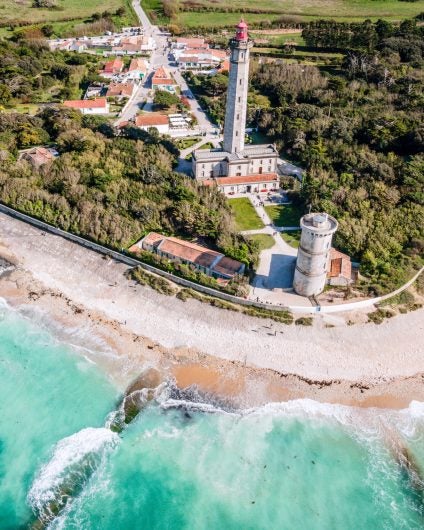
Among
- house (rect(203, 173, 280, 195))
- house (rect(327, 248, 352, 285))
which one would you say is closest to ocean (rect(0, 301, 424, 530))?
house (rect(327, 248, 352, 285))

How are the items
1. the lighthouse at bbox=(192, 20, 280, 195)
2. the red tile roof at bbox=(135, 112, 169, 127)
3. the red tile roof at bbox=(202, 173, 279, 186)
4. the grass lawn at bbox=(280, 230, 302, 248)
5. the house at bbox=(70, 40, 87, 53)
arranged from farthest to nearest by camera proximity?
1. the house at bbox=(70, 40, 87, 53)
2. the red tile roof at bbox=(135, 112, 169, 127)
3. the red tile roof at bbox=(202, 173, 279, 186)
4. the lighthouse at bbox=(192, 20, 280, 195)
5. the grass lawn at bbox=(280, 230, 302, 248)

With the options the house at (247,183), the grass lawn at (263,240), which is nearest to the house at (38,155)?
the house at (247,183)

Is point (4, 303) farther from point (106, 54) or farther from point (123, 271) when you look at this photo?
point (106, 54)

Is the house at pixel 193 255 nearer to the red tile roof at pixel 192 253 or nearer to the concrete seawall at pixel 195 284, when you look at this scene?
the red tile roof at pixel 192 253

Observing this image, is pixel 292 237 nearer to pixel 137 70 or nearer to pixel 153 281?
pixel 153 281

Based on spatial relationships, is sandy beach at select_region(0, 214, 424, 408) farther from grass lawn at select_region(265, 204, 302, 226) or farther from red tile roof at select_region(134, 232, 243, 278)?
grass lawn at select_region(265, 204, 302, 226)

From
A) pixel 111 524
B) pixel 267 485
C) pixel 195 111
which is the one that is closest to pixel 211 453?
pixel 267 485
